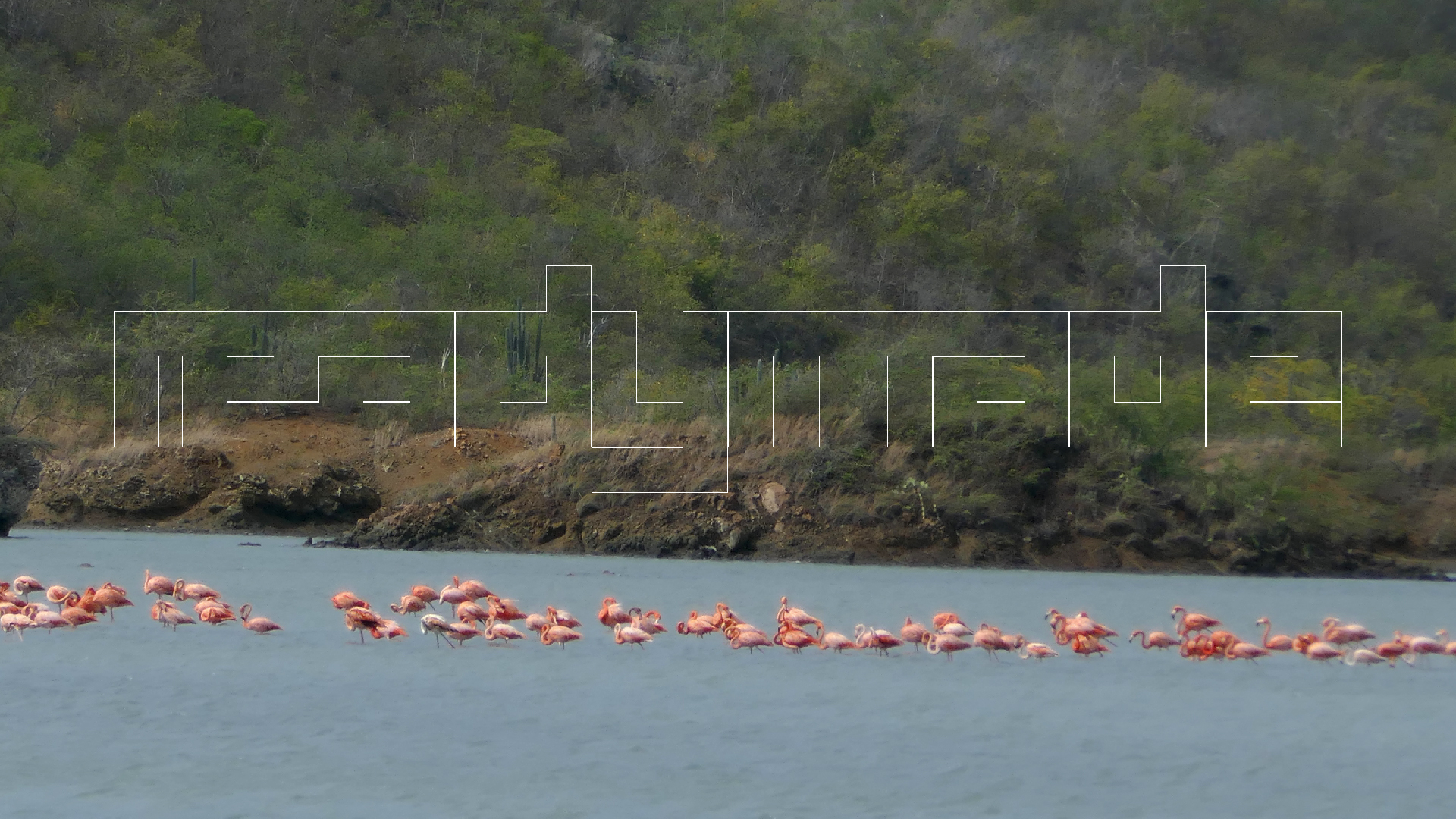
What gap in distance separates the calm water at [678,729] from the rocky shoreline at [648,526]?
1135cm

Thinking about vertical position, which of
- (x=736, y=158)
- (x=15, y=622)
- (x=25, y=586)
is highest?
(x=736, y=158)

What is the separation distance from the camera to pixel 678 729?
15.2 m

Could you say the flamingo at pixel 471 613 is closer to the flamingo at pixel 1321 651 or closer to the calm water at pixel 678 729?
the calm water at pixel 678 729

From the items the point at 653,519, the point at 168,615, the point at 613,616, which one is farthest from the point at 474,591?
→ the point at 653,519

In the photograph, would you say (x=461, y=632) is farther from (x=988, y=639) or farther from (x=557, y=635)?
(x=988, y=639)

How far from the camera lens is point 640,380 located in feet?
152

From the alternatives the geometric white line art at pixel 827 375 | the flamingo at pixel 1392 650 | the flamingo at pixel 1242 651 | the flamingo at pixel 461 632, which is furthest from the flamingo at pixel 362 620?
the geometric white line art at pixel 827 375

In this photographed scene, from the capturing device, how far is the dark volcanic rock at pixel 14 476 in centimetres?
3180

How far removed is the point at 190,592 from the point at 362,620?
10.0ft

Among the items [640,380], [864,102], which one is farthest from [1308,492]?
[864,102]

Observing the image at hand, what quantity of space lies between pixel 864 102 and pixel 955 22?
16442 mm

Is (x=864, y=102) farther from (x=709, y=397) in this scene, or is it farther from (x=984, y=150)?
(x=709, y=397)

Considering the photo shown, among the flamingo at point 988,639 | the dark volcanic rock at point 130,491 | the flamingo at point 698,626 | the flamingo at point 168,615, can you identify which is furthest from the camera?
the dark volcanic rock at point 130,491

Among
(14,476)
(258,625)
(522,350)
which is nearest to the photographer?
(258,625)
